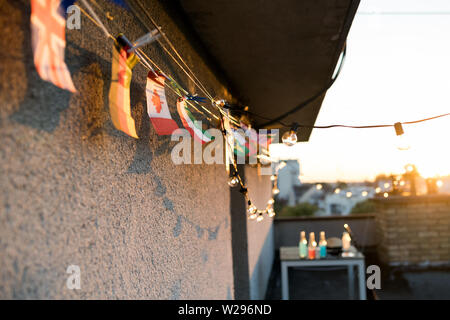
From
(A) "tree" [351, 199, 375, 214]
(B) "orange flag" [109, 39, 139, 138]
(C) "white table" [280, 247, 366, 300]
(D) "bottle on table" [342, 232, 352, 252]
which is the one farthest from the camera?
(A) "tree" [351, 199, 375, 214]

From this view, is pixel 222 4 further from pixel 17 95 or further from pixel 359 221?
pixel 359 221

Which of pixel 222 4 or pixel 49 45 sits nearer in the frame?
pixel 49 45

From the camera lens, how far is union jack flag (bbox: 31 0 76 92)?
559 mm

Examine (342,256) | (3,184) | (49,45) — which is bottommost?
(342,256)

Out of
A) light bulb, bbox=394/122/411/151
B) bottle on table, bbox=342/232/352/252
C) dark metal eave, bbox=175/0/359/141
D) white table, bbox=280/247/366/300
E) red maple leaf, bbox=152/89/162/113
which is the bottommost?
white table, bbox=280/247/366/300

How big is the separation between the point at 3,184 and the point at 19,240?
0.34 ft

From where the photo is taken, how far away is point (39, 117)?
2.04ft

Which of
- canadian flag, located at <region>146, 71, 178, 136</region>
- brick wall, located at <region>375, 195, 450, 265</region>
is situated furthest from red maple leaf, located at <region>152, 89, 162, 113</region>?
brick wall, located at <region>375, 195, 450, 265</region>

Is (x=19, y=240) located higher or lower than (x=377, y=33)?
lower

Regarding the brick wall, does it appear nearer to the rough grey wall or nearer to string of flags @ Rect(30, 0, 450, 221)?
the rough grey wall

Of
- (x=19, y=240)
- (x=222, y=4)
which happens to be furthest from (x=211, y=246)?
(x=19, y=240)

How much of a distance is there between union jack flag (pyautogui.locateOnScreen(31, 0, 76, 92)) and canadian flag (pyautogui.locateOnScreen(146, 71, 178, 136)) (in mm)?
336

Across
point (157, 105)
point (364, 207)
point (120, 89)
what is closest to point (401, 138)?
point (157, 105)

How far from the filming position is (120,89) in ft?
2.65
